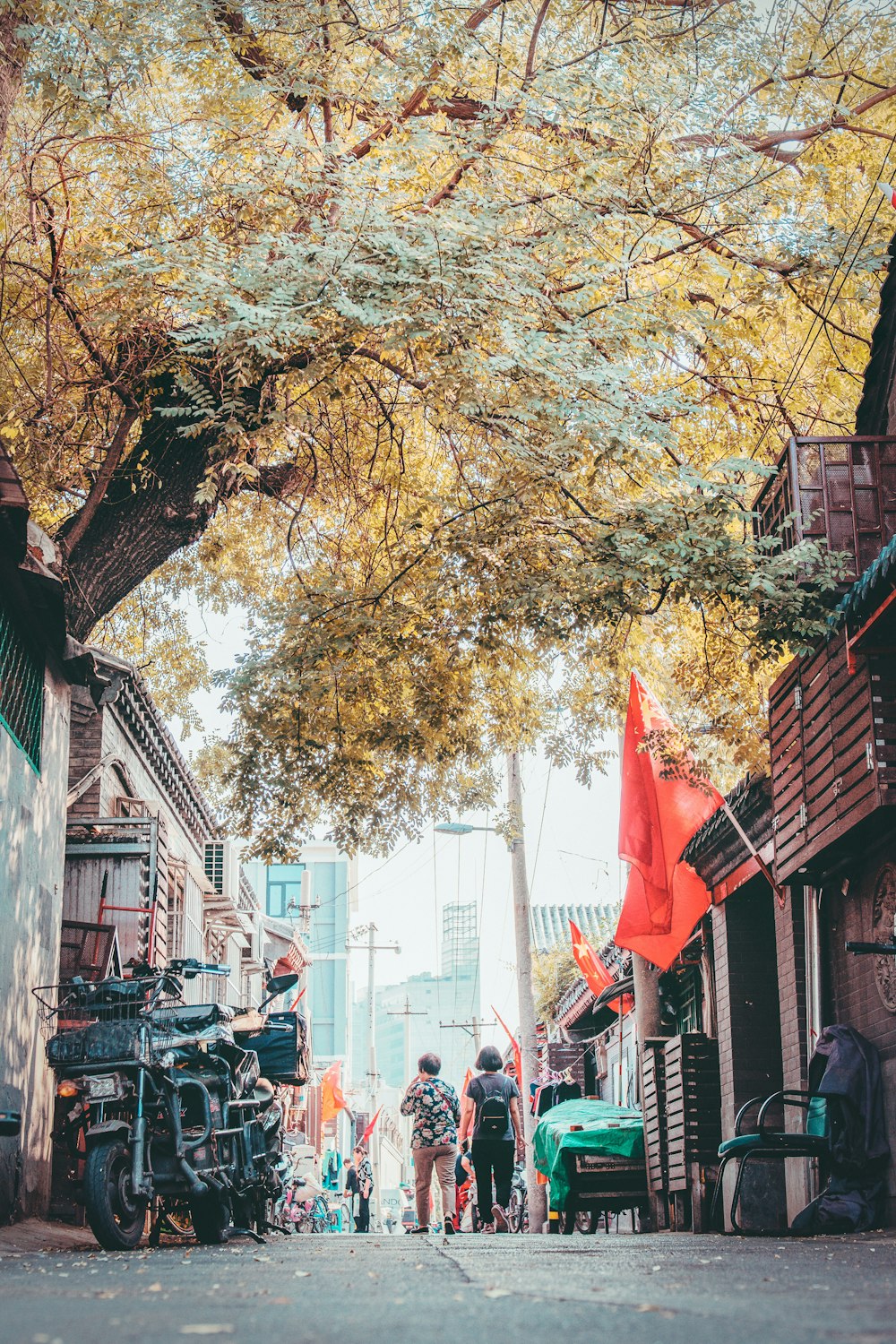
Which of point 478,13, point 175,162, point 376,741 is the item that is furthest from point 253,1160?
point 478,13

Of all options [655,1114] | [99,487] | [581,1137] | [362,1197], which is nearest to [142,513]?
[99,487]

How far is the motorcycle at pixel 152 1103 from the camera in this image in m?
7.43

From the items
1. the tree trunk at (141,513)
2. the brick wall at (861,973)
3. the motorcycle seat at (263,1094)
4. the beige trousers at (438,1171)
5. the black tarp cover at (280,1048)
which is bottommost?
the beige trousers at (438,1171)

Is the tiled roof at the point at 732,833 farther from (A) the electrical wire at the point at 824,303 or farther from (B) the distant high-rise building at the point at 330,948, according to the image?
(B) the distant high-rise building at the point at 330,948

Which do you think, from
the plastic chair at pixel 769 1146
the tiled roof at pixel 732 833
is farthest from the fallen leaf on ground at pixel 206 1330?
the tiled roof at pixel 732 833

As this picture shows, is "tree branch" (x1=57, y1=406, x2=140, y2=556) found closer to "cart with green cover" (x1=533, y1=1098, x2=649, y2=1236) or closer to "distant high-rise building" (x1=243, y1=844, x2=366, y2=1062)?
"cart with green cover" (x1=533, y1=1098, x2=649, y2=1236)

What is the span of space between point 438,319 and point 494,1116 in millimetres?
6847

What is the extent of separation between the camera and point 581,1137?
1234 cm

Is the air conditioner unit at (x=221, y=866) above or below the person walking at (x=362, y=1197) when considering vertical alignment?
above

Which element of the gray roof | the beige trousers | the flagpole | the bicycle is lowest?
the bicycle

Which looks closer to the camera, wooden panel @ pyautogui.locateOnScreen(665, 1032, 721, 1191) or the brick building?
the brick building

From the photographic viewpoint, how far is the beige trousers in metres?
11.9

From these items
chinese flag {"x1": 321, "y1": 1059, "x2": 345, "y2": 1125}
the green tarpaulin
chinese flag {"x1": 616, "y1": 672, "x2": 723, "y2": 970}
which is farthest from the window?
chinese flag {"x1": 616, "y1": 672, "x2": 723, "y2": 970}

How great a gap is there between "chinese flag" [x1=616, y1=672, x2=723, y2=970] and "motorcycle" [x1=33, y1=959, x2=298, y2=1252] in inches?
174
